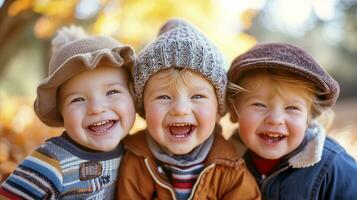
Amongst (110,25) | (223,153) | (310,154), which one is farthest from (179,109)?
(110,25)

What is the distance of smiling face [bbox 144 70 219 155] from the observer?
1.61 metres

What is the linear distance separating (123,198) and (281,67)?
761mm

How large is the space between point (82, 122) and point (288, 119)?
77 cm

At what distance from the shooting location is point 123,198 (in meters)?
1.70

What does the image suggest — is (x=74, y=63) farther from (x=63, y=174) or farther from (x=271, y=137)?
(x=271, y=137)

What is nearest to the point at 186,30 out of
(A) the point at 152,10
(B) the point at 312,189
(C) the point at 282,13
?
(B) the point at 312,189

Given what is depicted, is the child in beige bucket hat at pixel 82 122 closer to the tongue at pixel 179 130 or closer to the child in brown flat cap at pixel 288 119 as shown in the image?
the tongue at pixel 179 130

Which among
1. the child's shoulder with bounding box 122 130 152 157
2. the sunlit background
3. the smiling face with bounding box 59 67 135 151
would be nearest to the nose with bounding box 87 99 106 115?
the smiling face with bounding box 59 67 135 151

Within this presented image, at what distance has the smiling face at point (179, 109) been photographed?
161 centimetres

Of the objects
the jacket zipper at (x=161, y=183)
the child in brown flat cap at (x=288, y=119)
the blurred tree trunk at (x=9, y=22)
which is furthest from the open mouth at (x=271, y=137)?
the blurred tree trunk at (x=9, y=22)

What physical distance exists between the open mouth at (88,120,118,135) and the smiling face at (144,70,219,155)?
0.45 feet

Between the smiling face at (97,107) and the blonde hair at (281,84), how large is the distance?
16.5 inches

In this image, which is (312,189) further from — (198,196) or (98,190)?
(98,190)

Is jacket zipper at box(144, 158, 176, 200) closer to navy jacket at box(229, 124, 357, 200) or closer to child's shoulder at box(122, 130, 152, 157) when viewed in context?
child's shoulder at box(122, 130, 152, 157)
